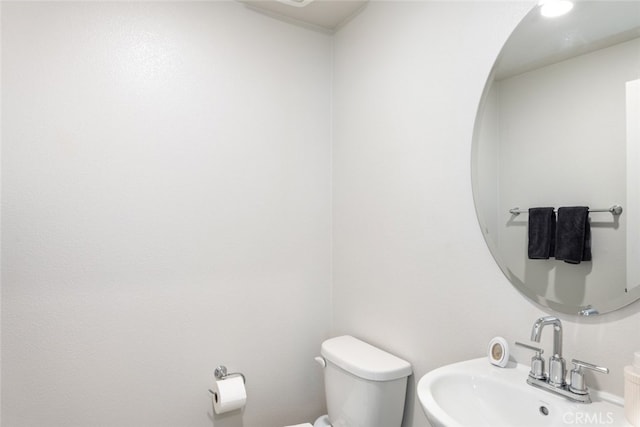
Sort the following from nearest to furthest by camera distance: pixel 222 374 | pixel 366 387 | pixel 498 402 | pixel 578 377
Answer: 1. pixel 578 377
2. pixel 498 402
3. pixel 366 387
4. pixel 222 374

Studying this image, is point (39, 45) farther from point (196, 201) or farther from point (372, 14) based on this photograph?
point (372, 14)

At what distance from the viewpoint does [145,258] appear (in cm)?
166

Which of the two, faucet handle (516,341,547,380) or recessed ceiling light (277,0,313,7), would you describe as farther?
recessed ceiling light (277,0,313,7)

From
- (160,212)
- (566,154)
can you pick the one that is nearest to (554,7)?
(566,154)

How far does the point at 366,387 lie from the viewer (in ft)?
4.89

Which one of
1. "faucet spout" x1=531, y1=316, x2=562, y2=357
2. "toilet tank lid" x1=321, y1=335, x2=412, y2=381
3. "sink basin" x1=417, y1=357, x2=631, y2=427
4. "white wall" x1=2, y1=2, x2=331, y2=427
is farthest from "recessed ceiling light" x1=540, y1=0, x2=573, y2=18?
"toilet tank lid" x1=321, y1=335, x2=412, y2=381

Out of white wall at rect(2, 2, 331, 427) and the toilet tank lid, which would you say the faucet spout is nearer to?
the toilet tank lid

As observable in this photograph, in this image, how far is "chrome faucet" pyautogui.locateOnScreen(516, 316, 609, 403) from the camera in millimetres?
967

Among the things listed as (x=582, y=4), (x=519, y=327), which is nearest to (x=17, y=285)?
(x=519, y=327)

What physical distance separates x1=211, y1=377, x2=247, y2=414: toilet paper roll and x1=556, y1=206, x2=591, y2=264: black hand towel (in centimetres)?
136

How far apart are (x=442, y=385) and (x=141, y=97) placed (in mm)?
1608

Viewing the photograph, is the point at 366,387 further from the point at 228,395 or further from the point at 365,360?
the point at 228,395

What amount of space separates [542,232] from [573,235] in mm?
89

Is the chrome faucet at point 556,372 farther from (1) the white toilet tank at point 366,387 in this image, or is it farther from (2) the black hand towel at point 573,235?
(1) the white toilet tank at point 366,387
